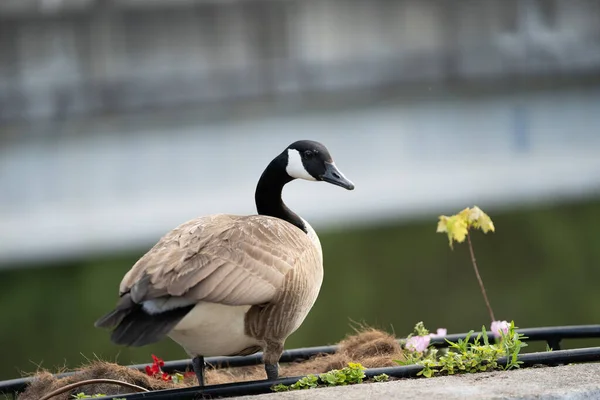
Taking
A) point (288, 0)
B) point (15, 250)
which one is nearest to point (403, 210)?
point (288, 0)

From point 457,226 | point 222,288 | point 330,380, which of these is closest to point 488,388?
point 330,380

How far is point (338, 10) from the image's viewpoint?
10320 mm

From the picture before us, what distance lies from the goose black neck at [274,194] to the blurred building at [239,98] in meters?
5.51

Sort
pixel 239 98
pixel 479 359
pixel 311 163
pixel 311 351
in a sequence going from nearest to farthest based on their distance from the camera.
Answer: pixel 479 359
pixel 311 163
pixel 311 351
pixel 239 98

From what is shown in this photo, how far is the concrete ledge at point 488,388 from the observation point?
324cm

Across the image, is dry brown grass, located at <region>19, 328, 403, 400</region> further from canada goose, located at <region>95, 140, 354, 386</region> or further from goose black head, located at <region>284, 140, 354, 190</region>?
Answer: goose black head, located at <region>284, 140, 354, 190</region>

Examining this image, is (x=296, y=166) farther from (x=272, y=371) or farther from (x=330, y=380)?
(x=330, y=380)

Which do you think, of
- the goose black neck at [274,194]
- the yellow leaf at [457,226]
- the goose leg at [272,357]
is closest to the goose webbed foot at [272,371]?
the goose leg at [272,357]

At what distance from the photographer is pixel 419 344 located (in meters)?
4.15

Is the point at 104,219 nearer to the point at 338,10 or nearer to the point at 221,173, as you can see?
the point at 221,173

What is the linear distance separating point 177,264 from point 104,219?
22.6ft

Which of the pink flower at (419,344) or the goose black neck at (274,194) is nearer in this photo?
the pink flower at (419,344)

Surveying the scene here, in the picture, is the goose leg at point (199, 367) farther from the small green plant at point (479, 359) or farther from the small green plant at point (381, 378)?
the small green plant at point (479, 359)

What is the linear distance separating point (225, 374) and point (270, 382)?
1.04 meters
